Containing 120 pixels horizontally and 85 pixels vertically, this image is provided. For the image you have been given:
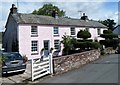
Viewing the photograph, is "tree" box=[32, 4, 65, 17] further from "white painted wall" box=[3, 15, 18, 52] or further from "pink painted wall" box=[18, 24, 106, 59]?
"white painted wall" box=[3, 15, 18, 52]

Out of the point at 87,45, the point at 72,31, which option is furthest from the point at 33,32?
the point at 72,31

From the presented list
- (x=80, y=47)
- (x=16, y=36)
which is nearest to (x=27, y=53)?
(x=16, y=36)

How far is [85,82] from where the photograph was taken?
1092 cm

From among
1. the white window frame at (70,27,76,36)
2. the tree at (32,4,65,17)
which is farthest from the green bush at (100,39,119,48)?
the tree at (32,4,65,17)

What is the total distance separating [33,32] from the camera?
2812 centimetres

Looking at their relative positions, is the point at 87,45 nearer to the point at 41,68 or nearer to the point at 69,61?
the point at 69,61

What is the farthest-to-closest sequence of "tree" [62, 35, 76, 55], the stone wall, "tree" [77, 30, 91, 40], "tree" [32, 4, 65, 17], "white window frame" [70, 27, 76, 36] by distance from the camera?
"tree" [32, 4, 65, 17] < "white window frame" [70, 27, 76, 36] < "tree" [77, 30, 91, 40] < "tree" [62, 35, 76, 55] < the stone wall

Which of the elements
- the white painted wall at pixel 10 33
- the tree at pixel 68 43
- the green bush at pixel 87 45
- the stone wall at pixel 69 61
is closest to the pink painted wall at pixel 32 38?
the tree at pixel 68 43

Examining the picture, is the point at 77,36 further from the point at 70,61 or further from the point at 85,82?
the point at 85,82

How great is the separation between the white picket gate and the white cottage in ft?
45.0

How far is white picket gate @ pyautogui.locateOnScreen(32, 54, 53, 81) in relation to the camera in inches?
468

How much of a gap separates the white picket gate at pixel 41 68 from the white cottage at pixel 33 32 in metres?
13.7

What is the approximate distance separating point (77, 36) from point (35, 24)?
7.71 m

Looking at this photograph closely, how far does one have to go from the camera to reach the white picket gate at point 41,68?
1188cm
